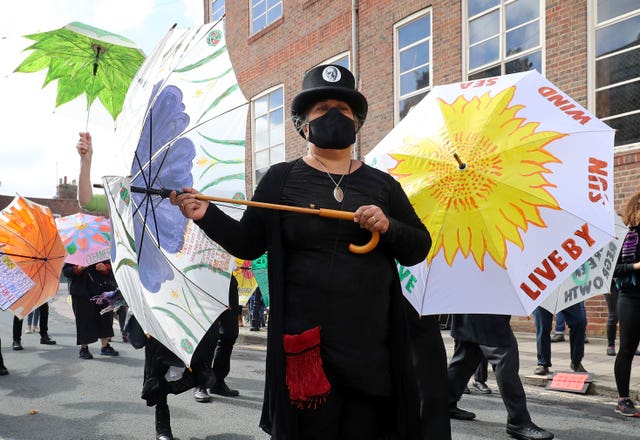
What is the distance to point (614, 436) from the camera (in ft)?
15.0

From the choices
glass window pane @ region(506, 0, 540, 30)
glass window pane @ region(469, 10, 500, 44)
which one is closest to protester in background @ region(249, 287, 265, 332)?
glass window pane @ region(469, 10, 500, 44)

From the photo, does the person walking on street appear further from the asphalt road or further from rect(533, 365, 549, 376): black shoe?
the asphalt road

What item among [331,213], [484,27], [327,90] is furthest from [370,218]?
[484,27]

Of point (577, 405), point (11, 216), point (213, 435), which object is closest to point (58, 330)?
point (11, 216)

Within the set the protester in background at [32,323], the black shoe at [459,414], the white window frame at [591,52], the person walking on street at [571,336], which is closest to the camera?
the black shoe at [459,414]

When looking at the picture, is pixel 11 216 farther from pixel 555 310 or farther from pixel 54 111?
pixel 555 310

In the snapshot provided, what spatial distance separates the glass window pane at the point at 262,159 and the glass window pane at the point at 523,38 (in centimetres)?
780

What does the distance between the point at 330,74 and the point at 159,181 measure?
0.87m

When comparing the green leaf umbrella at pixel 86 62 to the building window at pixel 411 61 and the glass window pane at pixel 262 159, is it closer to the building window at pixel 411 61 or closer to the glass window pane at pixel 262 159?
the building window at pixel 411 61

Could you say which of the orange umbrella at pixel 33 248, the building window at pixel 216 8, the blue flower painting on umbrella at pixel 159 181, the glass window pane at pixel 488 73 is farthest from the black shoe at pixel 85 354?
the building window at pixel 216 8

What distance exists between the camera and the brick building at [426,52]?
9.26m

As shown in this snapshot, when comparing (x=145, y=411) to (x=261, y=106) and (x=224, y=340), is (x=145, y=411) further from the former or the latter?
(x=261, y=106)

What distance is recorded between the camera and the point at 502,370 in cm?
446

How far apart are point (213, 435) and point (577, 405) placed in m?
3.26
